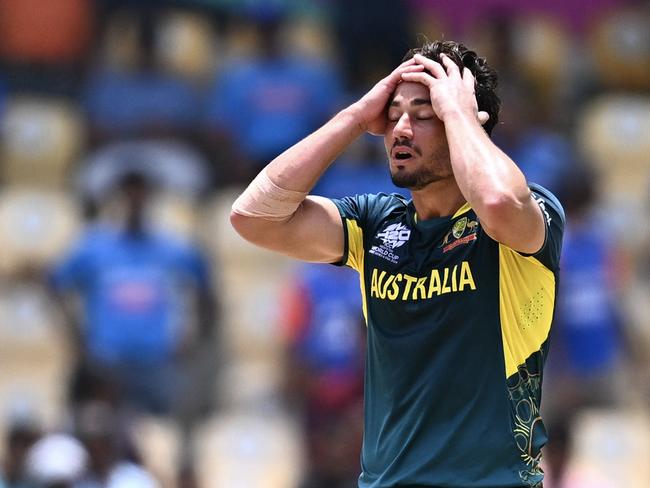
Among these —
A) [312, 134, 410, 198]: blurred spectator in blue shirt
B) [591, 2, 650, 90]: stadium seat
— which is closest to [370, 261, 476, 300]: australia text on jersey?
[312, 134, 410, 198]: blurred spectator in blue shirt

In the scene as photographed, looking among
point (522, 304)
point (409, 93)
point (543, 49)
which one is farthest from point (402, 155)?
point (543, 49)

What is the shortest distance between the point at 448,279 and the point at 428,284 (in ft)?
0.20

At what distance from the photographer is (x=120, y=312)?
8867 millimetres

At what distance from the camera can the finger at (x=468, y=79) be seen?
14.0 feet

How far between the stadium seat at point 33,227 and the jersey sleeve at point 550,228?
20.6 feet

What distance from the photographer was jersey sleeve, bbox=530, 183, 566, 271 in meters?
4.17

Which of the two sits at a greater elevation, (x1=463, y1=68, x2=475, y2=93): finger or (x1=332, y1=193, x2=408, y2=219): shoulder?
(x1=463, y1=68, x2=475, y2=93): finger

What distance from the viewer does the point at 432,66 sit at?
14.1 ft

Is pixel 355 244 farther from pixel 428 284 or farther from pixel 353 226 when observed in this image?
pixel 428 284

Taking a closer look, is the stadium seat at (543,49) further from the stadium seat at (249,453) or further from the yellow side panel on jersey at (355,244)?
the yellow side panel on jersey at (355,244)

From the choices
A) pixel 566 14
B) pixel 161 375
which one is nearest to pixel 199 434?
pixel 161 375

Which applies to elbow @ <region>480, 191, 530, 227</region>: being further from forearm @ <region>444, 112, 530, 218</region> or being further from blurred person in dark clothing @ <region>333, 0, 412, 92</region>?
blurred person in dark clothing @ <region>333, 0, 412, 92</region>

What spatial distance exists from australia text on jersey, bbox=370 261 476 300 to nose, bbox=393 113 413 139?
0.38 meters

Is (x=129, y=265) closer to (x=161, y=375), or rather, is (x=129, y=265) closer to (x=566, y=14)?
(x=161, y=375)
